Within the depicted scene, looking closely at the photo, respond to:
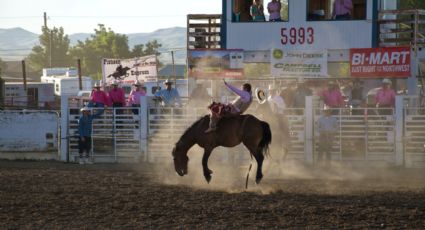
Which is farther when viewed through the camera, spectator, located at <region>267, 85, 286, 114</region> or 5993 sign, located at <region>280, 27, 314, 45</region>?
5993 sign, located at <region>280, 27, 314, 45</region>

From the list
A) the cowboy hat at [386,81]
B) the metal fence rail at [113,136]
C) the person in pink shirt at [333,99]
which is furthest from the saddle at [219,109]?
the cowboy hat at [386,81]

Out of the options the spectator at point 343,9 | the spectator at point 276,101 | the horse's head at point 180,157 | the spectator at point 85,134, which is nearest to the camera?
the horse's head at point 180,157

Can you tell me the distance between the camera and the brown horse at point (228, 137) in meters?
14.2

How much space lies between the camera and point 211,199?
12516 mm

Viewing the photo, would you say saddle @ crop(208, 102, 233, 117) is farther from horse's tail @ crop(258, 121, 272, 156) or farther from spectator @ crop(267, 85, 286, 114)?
spectator @ crop(267, 85, 286, 114)

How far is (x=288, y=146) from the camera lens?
18.4m

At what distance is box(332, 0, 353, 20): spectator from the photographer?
20.5 meters

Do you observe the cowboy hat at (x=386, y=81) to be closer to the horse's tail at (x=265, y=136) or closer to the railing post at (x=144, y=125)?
the railing post at (x=144, y=125)

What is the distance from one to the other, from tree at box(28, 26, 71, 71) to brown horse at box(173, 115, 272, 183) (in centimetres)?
8495

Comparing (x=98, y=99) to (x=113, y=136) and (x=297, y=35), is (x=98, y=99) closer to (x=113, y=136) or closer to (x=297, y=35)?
(x=113, y=136)

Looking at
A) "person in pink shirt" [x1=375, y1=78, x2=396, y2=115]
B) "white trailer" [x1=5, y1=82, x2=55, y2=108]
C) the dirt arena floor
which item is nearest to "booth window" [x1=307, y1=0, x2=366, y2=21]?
"person in pink shirt" [x1=375, y1=78, x2=396, y2=115]

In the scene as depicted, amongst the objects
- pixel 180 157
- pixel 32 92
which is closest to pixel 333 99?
pixel 180 157

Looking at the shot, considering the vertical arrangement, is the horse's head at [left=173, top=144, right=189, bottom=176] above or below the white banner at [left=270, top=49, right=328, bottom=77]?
below

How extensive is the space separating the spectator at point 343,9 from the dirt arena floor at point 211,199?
14.9 ft
